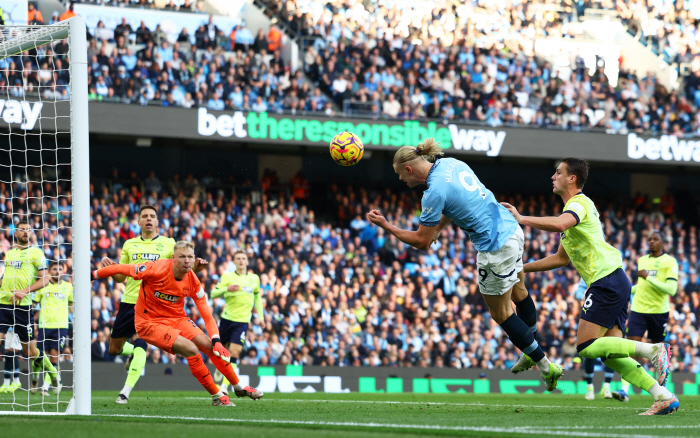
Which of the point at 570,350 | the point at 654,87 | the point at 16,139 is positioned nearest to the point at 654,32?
the point at 654,87

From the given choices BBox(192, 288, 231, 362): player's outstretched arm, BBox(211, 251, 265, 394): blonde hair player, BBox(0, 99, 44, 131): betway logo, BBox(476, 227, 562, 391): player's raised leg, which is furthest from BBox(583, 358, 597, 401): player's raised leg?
BBox(0, 99, 44, 131): betway logo

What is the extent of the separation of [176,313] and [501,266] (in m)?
3.44

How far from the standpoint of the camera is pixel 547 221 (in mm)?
7293

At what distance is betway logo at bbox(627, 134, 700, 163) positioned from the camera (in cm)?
2423

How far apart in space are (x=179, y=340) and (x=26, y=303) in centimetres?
535

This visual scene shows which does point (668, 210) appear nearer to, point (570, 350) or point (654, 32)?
point (654, 32)

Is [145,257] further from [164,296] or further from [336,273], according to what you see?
[336,273]

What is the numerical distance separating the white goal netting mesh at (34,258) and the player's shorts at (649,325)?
26.7 ft

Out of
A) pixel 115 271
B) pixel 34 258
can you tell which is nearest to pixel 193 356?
pixel 115 271

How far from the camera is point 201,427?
6203 millimetres

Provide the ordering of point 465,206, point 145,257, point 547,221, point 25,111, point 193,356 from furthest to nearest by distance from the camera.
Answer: point 25,111
point 145,257
point 193,356
point 465,206
point 547,221

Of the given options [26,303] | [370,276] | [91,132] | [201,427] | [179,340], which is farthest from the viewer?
[370,276]

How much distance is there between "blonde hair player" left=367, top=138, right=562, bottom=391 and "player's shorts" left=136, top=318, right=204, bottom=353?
104 inches

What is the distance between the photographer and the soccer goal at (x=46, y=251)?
743 centimetres
